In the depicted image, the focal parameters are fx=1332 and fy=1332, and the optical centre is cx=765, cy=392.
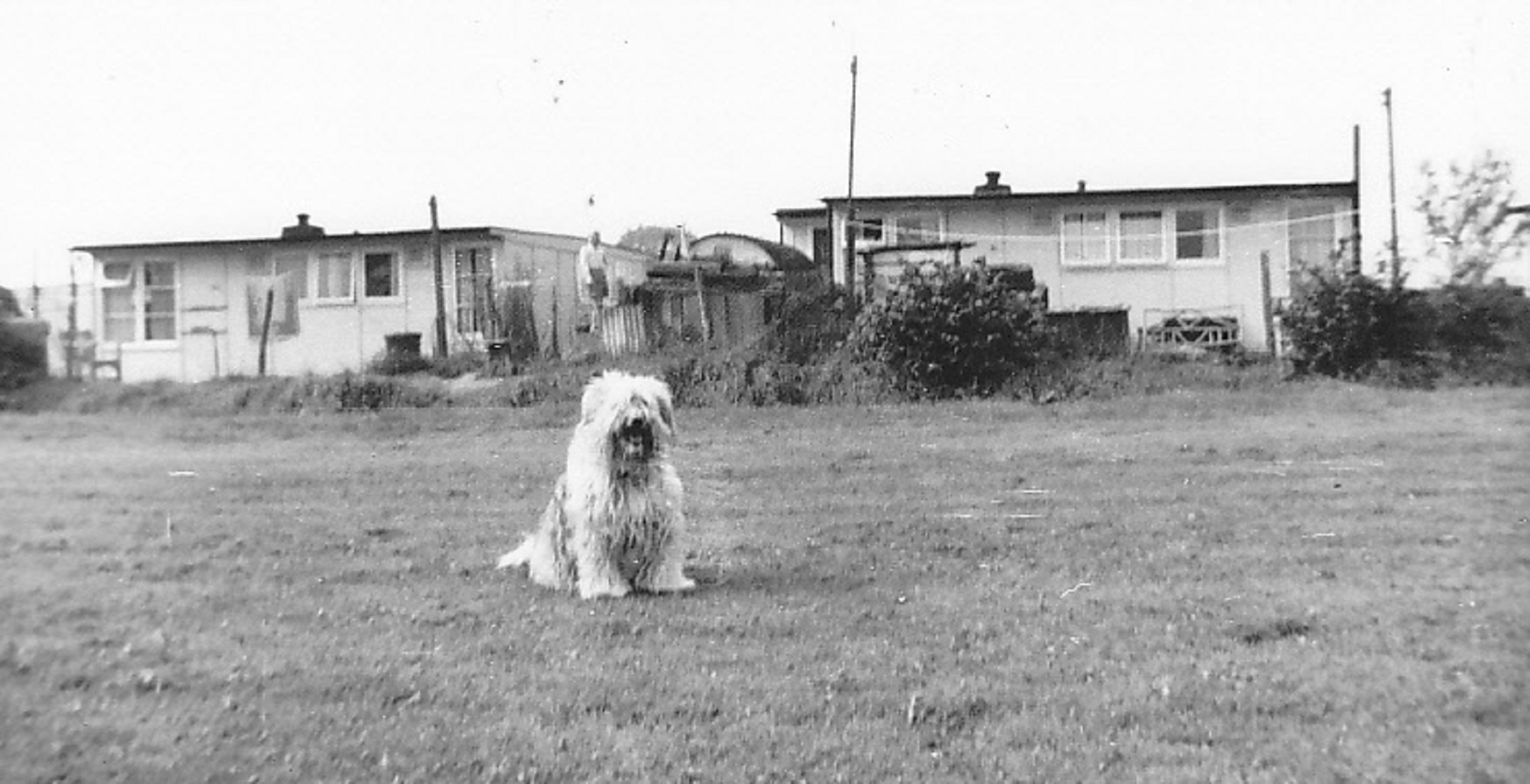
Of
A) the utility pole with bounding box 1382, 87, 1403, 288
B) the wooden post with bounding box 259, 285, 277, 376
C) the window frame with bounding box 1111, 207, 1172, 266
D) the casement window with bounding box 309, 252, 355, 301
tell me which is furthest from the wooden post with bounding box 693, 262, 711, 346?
the utility pole with bounding box 1382, 87, 1403, 288

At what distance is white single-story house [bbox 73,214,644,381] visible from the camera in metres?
3.64

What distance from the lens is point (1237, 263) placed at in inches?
237

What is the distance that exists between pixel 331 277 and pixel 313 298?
0.09 m

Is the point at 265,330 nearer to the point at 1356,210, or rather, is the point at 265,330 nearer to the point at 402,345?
the point at 402,345

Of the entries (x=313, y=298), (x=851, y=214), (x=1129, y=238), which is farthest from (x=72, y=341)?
(x=1129, y=238)

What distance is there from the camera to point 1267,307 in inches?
207

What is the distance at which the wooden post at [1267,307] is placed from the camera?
5.22 metres

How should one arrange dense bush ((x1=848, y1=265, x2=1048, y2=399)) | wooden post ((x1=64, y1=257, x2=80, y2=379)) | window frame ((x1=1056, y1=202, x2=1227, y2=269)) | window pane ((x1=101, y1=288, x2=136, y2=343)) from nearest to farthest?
wooden post ((x1=64, y1=257, x2=80, y2=379))
window pane ((x1=101, y1=288, x2=136, y2=343))
dense bush ((x1=848, y1=265, x2=1048, y2=399))
window frame ((x1=1056, y1=202, x2=1227, y2=269))

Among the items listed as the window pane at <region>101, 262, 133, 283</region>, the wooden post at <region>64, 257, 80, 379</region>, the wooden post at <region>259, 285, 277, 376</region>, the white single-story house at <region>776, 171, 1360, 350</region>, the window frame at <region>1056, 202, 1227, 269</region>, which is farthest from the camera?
the window frame at <region>1056, 202, 1227, 269</region>

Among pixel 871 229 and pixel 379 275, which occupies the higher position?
pixel 871 229

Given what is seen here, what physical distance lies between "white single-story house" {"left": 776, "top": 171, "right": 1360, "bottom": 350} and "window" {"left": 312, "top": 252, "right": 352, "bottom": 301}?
1.62 metres

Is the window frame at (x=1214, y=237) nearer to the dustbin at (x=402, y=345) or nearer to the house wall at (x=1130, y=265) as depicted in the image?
the house wall at (x=1130, y=265)

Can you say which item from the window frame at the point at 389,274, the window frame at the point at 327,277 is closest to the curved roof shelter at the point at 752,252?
the window frame at the point at 389,274

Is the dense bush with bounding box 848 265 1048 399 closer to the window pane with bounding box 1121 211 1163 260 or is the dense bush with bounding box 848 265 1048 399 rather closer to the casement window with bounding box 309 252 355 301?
the window pane with bounding box 1121 211 1163 260
